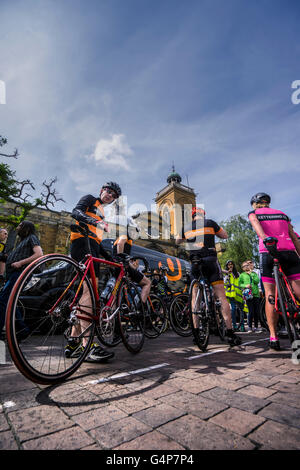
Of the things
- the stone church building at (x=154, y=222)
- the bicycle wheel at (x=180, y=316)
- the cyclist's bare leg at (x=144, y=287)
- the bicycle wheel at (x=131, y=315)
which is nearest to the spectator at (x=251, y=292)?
the bicycle wheel at (x=180, y=316)

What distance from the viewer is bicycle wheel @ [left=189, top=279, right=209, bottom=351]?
3.00 m

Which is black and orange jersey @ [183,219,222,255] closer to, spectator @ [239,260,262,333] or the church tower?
spectator @ [239,260,262,333]

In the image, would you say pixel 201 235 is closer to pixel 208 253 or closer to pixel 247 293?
pixel 208 253

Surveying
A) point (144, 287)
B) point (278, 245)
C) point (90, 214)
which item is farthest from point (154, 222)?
point (90, 214)

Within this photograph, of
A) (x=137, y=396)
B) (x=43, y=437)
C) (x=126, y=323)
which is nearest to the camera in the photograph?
(x=43, y=437)

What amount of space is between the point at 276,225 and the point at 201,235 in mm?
1158

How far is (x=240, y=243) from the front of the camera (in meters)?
28.0

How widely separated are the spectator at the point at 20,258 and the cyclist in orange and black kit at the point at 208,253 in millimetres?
2532

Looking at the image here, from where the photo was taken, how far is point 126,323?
302 centimetres

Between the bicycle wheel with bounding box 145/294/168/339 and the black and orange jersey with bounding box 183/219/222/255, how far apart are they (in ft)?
5.34

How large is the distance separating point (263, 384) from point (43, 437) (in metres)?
1.63

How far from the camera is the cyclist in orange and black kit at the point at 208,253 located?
11.6 ft
